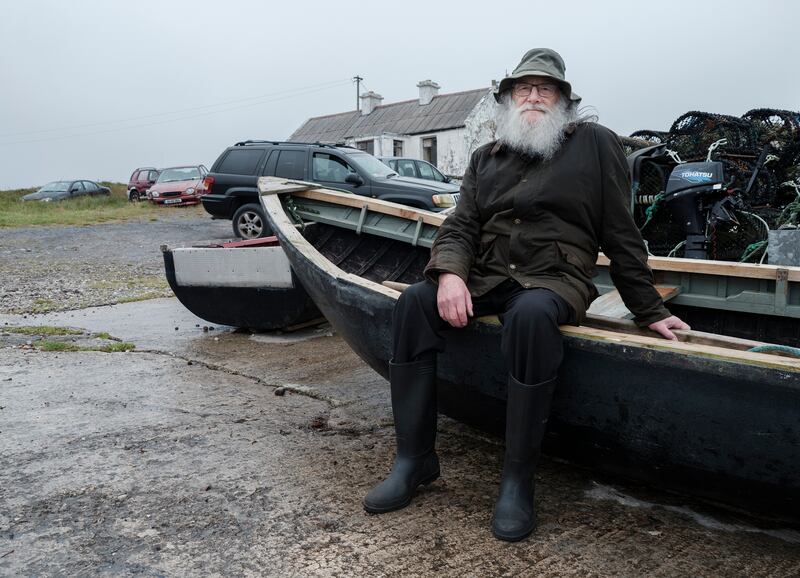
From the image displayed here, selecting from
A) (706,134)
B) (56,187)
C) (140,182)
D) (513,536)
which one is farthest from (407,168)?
(56,187)

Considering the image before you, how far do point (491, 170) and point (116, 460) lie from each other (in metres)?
2.21

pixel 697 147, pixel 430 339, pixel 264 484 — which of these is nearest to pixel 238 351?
pixel 264 484

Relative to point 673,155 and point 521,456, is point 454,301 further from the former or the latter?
point 673,155

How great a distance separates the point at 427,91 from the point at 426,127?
3.28 meters

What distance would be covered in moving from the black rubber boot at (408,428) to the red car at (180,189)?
21885 mm

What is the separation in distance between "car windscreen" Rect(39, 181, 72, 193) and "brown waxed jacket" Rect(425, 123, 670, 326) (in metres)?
29.7

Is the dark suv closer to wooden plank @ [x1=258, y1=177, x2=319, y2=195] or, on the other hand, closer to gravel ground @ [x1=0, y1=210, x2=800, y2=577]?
wooden plank @ [x1=258, y1=177, x2=319, y2=195]

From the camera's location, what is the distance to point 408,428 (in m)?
2.84

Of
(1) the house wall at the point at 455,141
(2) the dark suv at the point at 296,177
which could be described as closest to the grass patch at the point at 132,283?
(2) the dark suv at the point at 296,177

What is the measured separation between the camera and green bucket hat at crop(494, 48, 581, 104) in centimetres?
291

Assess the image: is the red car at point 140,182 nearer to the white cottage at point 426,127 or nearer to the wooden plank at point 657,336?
the white cottage at point 426,127

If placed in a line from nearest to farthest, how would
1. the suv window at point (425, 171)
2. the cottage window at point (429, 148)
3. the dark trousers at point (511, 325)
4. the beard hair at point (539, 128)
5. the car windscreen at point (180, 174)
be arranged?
the dark trousers at point (511, 325)
the beard hair at point (539, 128)
the suv window at point (425, 171)
the car windscreen at point (180, 174)
the cottage window at point (429, 148)

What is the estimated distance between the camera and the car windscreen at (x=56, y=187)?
94.6 feet

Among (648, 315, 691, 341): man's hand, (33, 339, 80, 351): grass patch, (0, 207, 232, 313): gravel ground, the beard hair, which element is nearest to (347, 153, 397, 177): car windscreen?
(0, 207, 232, 313): gravel ground
